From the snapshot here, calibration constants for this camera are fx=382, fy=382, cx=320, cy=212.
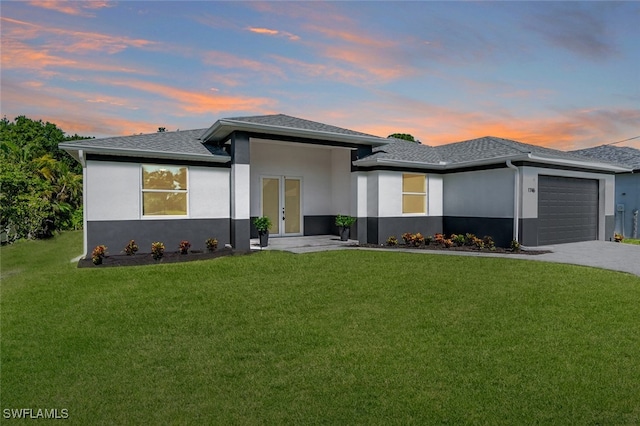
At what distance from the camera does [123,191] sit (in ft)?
37.6

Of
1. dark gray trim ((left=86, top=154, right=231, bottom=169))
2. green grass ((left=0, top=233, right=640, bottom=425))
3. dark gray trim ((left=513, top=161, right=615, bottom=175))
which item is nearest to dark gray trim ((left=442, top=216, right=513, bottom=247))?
dark gray trim ((left=513, top=161, right=615, bottom=175))

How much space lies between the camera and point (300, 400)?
376 cm

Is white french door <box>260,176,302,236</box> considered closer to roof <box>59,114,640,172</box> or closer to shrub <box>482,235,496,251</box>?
roof <box>59,114,640,172</box>

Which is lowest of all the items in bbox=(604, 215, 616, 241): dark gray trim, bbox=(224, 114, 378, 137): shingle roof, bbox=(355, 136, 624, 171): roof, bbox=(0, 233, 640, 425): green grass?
bbox=(0, 233, 640, 425): green grass

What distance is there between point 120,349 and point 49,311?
2.57 meters

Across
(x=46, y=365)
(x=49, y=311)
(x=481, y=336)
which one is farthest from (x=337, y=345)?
(x=49, y=311)

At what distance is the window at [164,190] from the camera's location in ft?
38.9

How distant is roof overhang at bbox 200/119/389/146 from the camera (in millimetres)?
11814

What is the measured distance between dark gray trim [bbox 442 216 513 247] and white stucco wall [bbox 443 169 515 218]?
16 cm

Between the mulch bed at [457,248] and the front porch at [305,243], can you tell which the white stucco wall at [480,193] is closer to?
the mulch bed at [457,248]

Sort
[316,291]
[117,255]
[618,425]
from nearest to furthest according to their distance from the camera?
[618,425]
[316,291]
[117,255]

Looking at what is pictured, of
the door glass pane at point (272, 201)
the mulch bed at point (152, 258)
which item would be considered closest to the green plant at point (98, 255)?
the mulch bed at point (152, 258)

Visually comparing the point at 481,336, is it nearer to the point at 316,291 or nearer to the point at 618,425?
the point at 618,425

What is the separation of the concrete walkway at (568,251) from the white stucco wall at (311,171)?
1.51 meters
